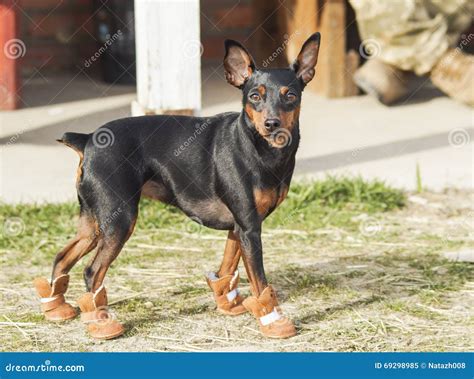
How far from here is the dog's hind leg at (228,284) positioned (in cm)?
541

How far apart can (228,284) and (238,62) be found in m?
1.16

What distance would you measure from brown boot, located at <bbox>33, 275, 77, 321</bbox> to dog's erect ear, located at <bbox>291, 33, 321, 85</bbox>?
150 cm

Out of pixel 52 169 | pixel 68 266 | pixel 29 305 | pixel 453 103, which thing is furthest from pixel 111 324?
pixel 453 103

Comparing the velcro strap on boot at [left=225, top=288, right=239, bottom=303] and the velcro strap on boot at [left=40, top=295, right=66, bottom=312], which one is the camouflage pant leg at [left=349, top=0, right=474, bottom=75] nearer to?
the velcro strap on boot at [left=225, top=288, right=239, bottom=303]

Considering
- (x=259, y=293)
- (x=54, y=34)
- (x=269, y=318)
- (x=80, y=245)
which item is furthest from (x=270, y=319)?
(x=54, y=34)

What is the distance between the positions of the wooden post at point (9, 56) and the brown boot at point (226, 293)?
5.11m

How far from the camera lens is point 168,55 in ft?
24.2

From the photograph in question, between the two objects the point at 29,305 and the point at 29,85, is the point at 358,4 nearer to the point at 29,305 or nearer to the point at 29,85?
the point at 29,85

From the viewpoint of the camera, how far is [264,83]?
4785 millimetres

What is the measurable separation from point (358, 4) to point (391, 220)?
3002 mm

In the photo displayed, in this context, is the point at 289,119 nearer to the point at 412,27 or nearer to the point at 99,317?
the point at 99,317

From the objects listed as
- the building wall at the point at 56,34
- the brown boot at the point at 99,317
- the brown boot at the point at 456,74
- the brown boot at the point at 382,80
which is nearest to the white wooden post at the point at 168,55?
the brown boot at the point at 99,317

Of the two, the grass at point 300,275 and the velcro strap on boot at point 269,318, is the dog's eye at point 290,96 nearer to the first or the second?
the velcro strap on boot at point 269,318

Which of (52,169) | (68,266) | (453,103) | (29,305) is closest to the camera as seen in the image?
(68,266)
